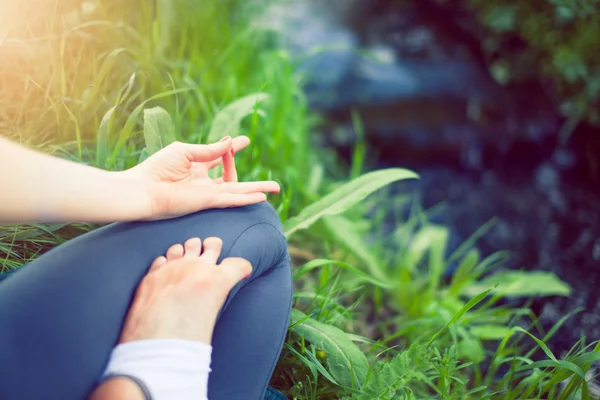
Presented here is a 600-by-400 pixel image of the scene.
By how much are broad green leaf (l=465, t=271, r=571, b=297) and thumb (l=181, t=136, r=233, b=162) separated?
117 centimetres

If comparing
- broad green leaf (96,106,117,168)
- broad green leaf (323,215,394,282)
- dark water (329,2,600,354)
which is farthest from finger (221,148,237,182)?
dark water (329,2,600,354)

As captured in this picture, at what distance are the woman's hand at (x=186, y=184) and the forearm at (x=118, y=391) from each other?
0.31 metres

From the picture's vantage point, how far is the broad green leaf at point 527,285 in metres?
1.97

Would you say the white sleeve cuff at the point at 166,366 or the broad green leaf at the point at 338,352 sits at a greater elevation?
the white sleeve cuff at the point at 166,366

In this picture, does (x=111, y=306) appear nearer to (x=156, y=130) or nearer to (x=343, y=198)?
(x=156, y=130)

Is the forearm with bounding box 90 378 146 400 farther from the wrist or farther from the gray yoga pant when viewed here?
the wrist

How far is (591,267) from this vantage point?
213cm

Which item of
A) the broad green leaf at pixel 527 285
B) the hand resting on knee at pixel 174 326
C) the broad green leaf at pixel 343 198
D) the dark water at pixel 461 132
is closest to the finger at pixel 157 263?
the hand resting on knee at pixel 174 326

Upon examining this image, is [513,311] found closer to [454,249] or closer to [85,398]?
[454,249]

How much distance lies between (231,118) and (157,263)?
721 mm

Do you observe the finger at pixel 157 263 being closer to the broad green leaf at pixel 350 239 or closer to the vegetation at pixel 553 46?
the broad green leaf at pixel 350 239

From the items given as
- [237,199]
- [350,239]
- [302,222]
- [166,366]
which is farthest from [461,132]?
[166,366]

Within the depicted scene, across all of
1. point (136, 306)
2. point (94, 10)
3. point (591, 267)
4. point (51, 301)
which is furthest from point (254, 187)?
point (591, 267)

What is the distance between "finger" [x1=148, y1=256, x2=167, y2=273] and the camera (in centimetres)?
103
